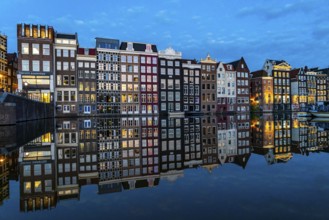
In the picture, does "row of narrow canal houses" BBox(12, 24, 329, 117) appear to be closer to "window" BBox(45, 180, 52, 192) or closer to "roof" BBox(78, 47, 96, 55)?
"roof" BBox(78, 47, 96, 55)

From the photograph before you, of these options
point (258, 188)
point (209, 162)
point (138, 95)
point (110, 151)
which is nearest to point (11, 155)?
point (110, 151)

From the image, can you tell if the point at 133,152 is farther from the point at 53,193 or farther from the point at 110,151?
the point at 53,193

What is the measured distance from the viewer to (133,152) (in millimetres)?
17047

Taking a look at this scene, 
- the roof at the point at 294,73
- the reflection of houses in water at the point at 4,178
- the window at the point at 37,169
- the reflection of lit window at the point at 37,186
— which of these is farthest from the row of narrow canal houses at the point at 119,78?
the reflection of lit window at the point at 37,186

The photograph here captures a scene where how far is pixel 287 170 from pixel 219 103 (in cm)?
8546

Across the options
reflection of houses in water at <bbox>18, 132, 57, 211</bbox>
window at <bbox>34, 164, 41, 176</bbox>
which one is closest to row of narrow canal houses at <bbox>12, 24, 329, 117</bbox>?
reflection of houses in water at <bbox>18, 132, 57, 211</bbox>

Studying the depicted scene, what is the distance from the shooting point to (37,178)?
420 inches

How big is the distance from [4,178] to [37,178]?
1.22 m

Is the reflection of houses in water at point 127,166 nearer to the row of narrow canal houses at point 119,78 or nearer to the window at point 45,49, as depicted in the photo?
the row of narrow canal houses at point 119,78

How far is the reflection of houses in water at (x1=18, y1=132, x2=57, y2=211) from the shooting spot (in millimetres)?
7680

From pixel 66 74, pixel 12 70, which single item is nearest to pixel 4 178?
pixel 66 74

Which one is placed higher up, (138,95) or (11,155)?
(138,95)

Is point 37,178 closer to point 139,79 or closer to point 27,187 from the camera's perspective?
point 27,187

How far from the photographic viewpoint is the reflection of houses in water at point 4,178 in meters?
8.24
